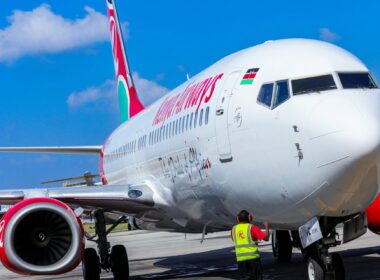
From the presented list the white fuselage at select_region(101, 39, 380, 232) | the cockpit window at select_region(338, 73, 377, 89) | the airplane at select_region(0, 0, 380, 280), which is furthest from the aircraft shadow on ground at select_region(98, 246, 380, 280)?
the cockpit window at select_region(338, 73, 377, 89)

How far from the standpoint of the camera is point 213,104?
10.3m

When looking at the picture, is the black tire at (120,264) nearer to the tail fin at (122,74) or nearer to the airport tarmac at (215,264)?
the airport tarmac at (215,264)

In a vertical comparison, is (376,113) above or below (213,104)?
below

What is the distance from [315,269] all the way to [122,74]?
54.1 ft

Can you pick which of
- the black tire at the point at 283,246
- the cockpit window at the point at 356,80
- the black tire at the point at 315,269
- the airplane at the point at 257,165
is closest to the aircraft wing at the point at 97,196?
the airplane at the point at 257,165

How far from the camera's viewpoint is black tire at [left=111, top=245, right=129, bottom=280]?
14148mm

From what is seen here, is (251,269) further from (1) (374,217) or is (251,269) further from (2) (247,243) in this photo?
(1) (374,217)

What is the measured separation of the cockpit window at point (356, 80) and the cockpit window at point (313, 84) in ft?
0.48

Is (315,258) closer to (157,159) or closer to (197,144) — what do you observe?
(197,144)

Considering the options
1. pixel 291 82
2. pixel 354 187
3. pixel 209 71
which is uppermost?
pixel 209 71

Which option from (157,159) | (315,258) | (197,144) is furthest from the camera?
(157,159)

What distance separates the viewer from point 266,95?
900 cm

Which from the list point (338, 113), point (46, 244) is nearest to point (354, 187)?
point (338, 113)

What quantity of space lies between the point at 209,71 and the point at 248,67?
214 centimetres
